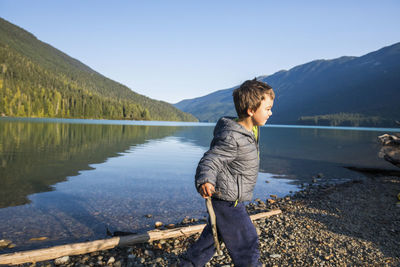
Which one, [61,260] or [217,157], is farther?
[61,260]

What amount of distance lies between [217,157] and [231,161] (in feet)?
0.91

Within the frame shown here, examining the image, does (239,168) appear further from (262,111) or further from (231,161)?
(262,111)

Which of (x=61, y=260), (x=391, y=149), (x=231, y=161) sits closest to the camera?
(x=231, y=161)

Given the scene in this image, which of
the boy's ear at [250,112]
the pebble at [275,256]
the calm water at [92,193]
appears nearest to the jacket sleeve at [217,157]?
the boy's ear at [250,112]

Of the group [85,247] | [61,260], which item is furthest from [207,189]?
[61,260]

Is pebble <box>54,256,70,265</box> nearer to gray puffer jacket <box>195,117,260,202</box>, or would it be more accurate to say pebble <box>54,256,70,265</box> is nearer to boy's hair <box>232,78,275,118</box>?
gray puffer jacket <box>195,117,260,202</box>

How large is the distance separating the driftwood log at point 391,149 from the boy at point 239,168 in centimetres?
1516

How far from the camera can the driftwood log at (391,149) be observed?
14.4 metres

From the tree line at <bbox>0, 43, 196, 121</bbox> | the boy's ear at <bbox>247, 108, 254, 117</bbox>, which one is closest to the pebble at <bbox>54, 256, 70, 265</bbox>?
the boy's ear at <bbox>247, 108, 254, 117</bbox>

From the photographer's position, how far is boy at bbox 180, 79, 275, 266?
3457 millimetres

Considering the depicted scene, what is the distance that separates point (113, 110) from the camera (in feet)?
608

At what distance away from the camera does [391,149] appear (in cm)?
1471

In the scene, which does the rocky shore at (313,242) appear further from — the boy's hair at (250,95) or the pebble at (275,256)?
the boy's hair at (250,95)

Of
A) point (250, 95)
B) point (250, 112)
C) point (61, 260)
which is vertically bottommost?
point (61, 260)
